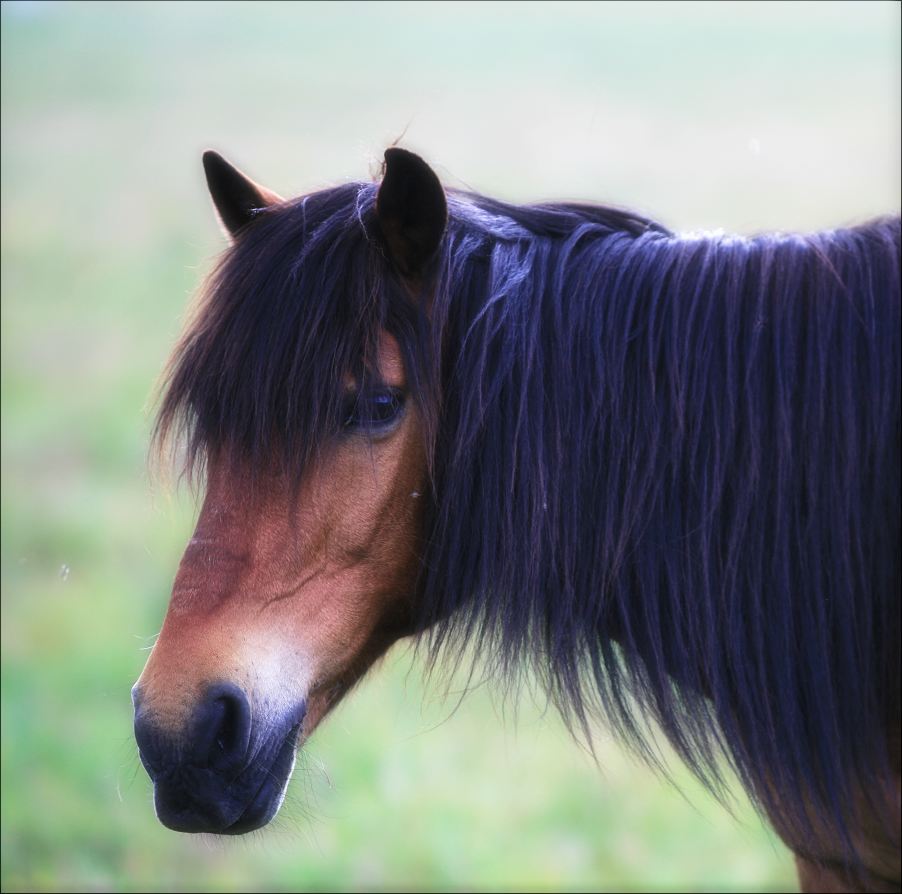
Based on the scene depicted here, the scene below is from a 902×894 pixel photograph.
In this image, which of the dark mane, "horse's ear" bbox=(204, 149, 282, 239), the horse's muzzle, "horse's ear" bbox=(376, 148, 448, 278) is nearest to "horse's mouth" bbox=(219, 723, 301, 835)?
the horse's muzzle

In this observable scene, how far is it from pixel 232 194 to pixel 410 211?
47 centimetres

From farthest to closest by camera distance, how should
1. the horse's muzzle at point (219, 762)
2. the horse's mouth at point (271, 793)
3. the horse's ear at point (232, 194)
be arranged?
the horse's ear at point (232, 194) < the horse's mouth at point (271, 793) < the horse's muzzle at point (219, 762)

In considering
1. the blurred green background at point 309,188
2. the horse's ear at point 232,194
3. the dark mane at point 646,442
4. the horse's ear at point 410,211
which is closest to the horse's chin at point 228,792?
the blurred green background at point 309,188

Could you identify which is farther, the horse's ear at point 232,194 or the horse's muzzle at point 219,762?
the horse's ear at point 232,194

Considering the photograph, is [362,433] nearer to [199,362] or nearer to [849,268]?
[199,362]

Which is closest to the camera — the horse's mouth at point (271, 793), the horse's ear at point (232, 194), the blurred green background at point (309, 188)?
the horse's mouth at point (271, 793)

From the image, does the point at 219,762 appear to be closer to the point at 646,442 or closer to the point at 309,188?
the point at 646,442

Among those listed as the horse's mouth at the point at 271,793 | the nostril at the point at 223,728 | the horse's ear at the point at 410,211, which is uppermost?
the horse's ear at the point at 410,211

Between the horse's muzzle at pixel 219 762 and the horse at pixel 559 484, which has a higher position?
the horse at pixel 559 484

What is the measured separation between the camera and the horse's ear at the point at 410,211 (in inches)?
71.7

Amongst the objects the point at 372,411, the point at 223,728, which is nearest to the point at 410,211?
the point at 372,411

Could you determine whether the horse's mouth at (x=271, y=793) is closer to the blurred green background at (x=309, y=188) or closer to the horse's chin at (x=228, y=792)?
the horse's chin at (x=228, y=792)

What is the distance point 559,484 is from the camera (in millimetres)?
1921

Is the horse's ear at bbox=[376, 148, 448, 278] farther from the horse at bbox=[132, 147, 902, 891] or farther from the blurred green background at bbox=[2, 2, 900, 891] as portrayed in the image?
the blurred green background at bbox=[2, 2, 900, 891]
